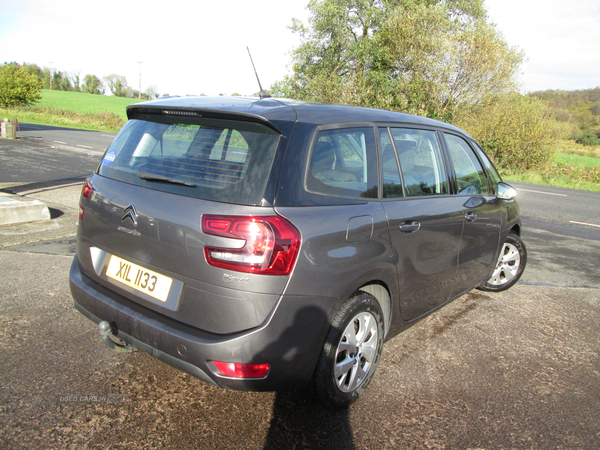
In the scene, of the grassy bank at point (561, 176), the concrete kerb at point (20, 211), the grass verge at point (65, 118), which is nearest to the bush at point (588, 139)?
the grassy bank at point (561, 176)

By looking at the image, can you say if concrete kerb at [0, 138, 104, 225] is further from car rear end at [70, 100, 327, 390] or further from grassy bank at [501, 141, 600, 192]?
grassy bank at [501, 141, 600, 192]

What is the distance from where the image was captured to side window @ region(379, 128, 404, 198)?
293 cm

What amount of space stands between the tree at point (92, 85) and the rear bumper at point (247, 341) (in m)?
126

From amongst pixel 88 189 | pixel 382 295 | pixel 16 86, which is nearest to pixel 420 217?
pixel 382 295

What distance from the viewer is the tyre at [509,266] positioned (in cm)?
488

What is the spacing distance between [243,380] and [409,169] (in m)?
1.83

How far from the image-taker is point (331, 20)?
93.9 ft

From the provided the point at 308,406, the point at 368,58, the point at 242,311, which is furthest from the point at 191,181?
the point at 368,58

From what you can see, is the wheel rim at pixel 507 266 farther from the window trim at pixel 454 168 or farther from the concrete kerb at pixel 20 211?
the concrete kerb at pixel 20 211

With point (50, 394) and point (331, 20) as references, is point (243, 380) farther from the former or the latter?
point (331, 20)

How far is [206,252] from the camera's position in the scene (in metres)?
2.17

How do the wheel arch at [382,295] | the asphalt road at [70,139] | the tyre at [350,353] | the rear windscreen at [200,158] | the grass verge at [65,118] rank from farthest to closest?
the grass verge at [65,118], the asphalt road at [70,139], the wheel arch at [382,295], the tyre at [350,353], the rear windscreen at [200,158]

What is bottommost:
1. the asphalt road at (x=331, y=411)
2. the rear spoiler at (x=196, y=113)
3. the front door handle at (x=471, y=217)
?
the asphalt road at (x=331, y=411)

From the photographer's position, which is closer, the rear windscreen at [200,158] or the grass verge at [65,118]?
the rear windscreen at [200,158]
